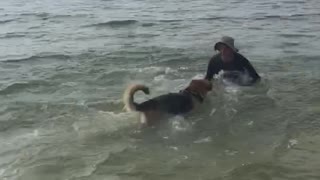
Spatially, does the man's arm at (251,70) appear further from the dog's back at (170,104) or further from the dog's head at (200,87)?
the dog's back at (170,104)

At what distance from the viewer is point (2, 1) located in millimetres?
27438

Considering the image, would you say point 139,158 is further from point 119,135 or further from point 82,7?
point 82,7

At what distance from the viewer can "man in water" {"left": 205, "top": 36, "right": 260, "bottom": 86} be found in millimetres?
8898

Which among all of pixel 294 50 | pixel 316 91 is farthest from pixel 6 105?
pixel 294 50

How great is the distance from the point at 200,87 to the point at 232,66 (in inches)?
57.7

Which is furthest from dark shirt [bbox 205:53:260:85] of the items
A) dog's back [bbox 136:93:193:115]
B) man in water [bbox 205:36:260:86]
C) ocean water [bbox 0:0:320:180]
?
dog's back [bbox 136:93:193:115]

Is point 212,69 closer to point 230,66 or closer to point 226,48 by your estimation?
point 230,66

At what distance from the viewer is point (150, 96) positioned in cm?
912

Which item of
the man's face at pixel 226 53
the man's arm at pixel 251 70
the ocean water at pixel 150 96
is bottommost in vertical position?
the ocean water at pixel 150 96

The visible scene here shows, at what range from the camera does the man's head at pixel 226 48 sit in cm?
871

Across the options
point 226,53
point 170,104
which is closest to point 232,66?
point 226,53

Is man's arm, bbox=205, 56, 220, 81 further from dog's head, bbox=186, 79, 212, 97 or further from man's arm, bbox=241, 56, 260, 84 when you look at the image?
dog's head, bbox=186, 79, 212, 97

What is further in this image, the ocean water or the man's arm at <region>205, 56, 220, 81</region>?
the man's arm at <region>205, 56, 220, 81</region>

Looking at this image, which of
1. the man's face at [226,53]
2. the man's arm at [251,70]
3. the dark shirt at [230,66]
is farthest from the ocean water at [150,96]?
the man's face at [226,53]
